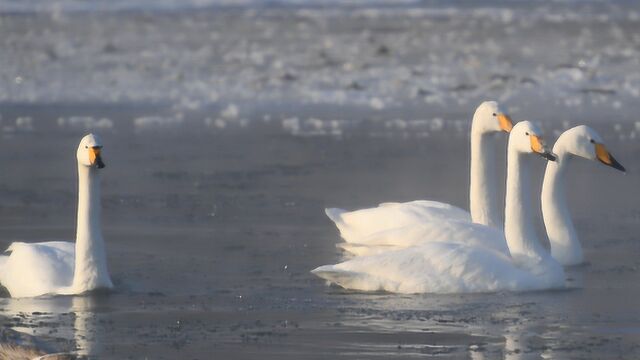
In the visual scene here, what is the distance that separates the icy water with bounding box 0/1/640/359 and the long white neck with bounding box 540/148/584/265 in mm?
153

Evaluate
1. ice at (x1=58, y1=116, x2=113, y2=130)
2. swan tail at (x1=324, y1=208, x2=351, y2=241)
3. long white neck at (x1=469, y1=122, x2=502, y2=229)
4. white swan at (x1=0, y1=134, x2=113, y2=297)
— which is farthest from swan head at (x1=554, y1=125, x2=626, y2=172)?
ice at (x1=58, y1=116, x2=113, y2=130)

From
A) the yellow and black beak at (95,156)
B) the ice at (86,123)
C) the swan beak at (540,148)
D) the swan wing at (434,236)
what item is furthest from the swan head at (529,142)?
the ice at (86,123)

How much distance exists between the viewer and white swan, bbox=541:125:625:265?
10.4 m

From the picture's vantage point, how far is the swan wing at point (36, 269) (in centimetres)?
925

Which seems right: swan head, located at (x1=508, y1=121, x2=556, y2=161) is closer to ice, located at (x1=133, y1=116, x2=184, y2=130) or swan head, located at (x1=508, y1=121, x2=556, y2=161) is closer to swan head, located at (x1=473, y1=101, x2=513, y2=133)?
swan head, located at (x1=473, y1=101, x2=513, y2=133)

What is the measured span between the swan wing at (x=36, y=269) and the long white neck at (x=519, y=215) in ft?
9.15

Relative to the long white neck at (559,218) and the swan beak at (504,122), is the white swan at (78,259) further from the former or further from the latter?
the swan beak at (504,122)

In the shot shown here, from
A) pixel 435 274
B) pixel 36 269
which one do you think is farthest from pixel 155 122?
pixel 435 274

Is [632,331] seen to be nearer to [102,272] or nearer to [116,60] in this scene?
[102,272]

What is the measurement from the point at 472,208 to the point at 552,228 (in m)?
0.87

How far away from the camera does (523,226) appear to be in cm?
961

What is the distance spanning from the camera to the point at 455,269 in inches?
363

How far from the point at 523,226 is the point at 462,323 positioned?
1.63m

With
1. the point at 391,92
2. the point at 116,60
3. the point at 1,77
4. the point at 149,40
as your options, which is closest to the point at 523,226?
the point at 391,92
